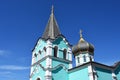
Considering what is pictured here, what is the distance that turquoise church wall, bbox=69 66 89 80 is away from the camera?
18.9 metres

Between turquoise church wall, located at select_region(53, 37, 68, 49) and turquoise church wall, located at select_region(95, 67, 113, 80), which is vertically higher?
turquoise church wall, located at select_region(53, 37, 68, 49)

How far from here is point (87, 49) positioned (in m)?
22.0

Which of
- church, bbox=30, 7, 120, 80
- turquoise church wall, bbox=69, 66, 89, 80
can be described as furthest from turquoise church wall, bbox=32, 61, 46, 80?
turquoise church wall, bbox=69, 66, 89, 80

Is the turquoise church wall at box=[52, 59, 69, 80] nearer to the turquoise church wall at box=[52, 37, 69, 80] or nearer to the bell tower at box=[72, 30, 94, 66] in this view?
the turquoise church wall at box=[52, 37, 69, 80]

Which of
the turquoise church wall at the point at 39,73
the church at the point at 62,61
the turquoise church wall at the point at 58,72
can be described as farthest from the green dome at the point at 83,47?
the turquoise church wall at the point at 39,73

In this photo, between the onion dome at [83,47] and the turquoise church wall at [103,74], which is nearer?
the turquoise church wall at [103,74]

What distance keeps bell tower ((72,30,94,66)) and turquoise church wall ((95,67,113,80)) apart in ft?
8.81

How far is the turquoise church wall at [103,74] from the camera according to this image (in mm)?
18922

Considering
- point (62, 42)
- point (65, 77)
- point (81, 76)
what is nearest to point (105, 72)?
point (81, 76)

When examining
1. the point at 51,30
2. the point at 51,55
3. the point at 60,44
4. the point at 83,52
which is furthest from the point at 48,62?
the point at 51,30

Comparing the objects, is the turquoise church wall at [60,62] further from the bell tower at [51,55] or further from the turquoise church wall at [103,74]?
the turquoise church wall at [103,74]

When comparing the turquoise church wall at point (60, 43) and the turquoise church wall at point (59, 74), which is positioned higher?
the turquoise church wall at point (60, 43)

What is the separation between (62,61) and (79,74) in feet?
10.0

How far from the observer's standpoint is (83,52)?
22125 millimetres
